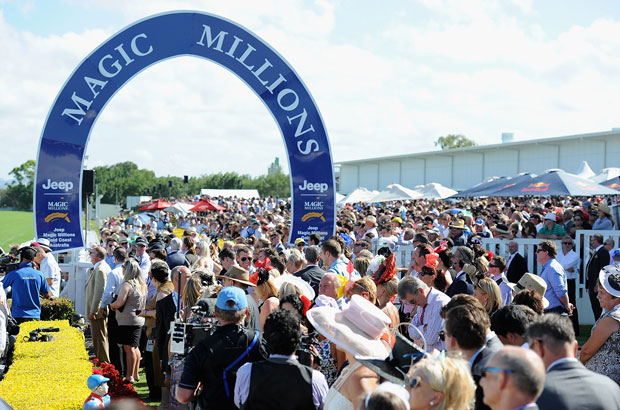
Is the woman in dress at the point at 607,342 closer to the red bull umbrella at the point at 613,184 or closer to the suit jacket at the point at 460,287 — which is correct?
the suit jacket at the point at 460,287

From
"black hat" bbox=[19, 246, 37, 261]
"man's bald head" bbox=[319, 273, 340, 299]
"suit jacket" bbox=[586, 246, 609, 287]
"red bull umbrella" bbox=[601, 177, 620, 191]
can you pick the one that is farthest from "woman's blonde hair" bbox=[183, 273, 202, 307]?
"red bull umbrella" bbox=[601, 177, 620, 191]

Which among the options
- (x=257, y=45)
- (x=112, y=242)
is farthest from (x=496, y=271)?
(x=112, y=242)

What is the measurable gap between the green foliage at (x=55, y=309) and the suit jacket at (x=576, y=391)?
9483 millimetres

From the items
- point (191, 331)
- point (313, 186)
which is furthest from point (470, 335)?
point (313, 186)

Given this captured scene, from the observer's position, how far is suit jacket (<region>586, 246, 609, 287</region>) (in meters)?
9.95

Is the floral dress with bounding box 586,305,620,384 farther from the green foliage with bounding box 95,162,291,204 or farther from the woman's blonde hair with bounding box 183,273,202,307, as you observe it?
the green foliage with bounding box 95,162,291,204

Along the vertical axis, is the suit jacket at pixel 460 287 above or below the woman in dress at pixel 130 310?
above

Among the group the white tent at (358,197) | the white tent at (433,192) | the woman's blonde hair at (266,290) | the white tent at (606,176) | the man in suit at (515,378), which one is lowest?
the woman's blonde hair at (266,290)

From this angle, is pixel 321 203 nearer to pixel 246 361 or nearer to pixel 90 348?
pixel 90 348

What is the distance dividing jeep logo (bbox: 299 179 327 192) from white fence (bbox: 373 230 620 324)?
188 cm

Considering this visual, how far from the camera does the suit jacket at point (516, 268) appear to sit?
9352mm

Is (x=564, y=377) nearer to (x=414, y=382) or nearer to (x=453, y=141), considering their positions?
(x=414, y=382)

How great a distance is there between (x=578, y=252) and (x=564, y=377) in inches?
339

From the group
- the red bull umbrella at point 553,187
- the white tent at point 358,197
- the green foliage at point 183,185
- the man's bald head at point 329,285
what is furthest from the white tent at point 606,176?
the green foliage at point 183,185
